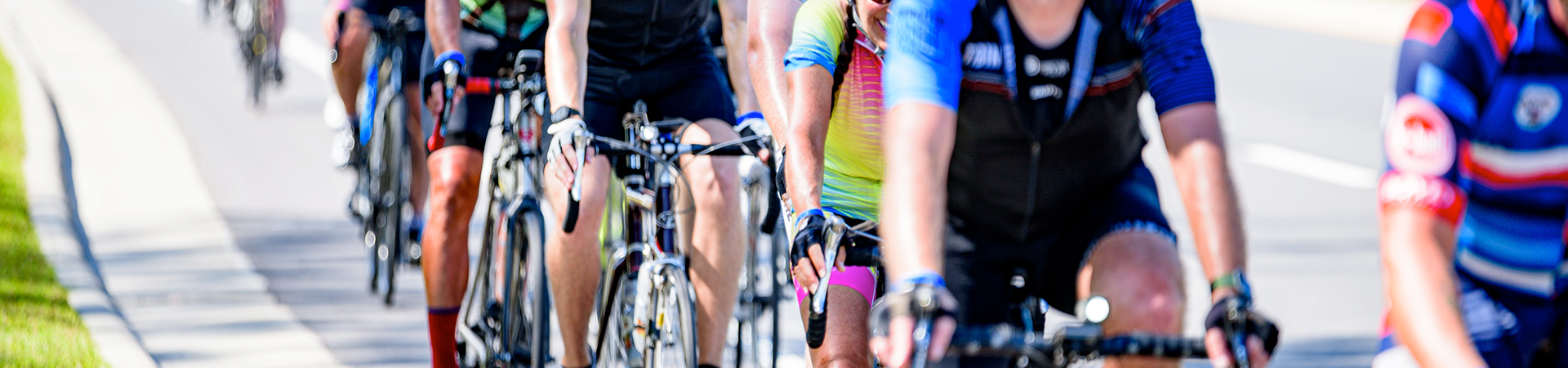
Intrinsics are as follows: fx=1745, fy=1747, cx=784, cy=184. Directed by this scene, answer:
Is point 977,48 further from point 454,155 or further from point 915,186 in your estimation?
point 454,155

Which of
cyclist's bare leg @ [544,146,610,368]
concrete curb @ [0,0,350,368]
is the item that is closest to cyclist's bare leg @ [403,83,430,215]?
concrete curb @ [0,0,350,368]

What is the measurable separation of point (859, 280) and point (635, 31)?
6.18 feet

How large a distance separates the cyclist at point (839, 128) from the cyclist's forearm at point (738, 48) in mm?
1372

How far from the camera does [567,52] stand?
5059mm

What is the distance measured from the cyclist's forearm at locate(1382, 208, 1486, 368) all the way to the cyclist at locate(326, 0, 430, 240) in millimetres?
5230

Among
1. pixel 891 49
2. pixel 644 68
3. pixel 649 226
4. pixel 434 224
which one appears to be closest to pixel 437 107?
pixel 434 224

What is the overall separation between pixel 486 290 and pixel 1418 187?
3624mm

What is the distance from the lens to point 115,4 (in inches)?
799

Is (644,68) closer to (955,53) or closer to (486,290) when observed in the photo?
(486,290)

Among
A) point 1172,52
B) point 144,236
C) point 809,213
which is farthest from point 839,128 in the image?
point 144,236

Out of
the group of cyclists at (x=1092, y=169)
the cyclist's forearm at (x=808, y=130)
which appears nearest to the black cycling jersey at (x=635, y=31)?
the group of cyclists at (x=1092, y=169)

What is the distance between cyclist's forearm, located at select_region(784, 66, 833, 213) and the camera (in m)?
3.94

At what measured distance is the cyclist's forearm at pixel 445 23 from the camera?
601 centimetres

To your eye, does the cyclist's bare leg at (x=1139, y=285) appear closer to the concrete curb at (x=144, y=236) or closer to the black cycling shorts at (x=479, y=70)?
the black cycling shorts at (x=479, y=70)
